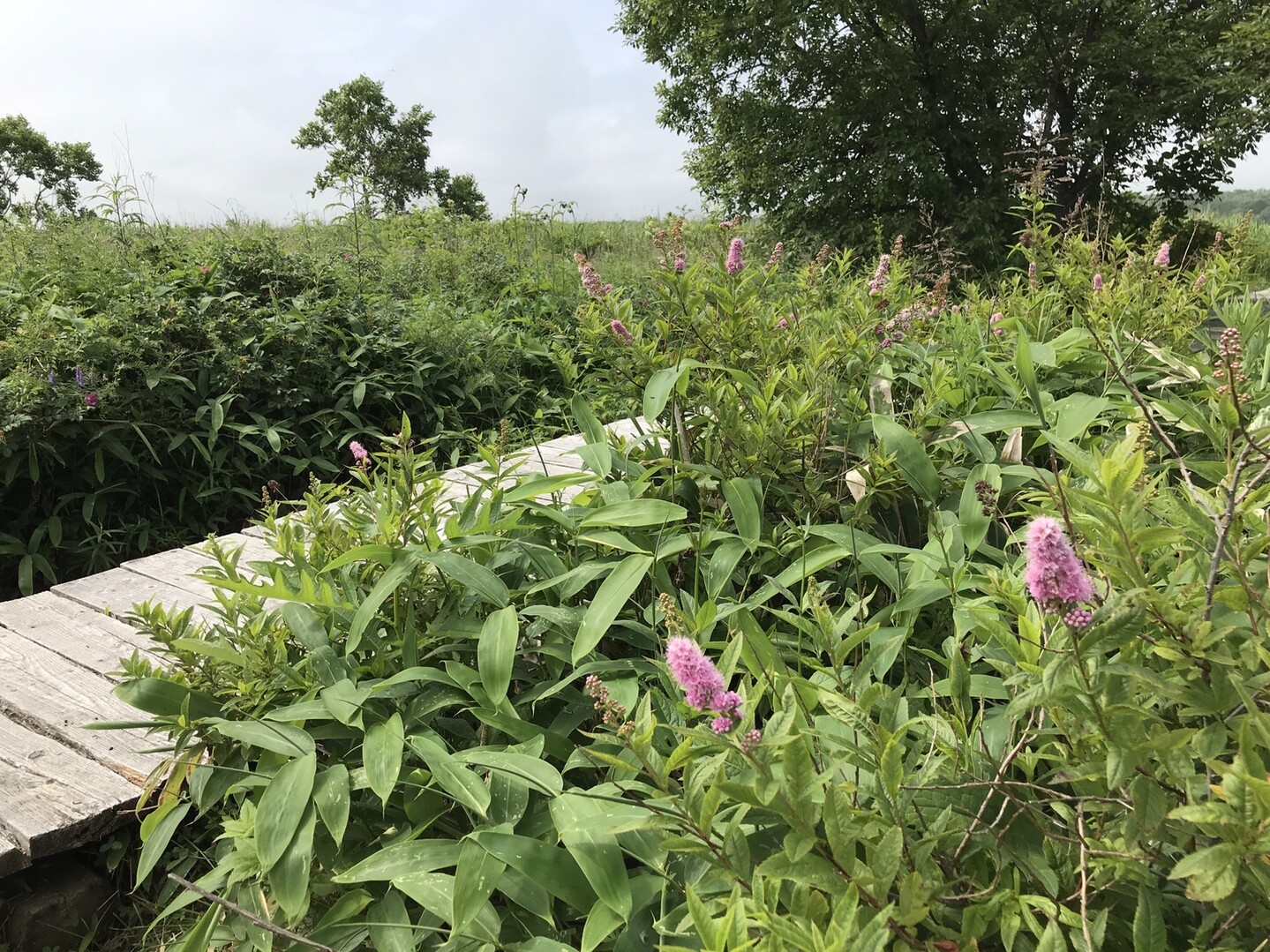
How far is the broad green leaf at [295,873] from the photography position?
1079mm

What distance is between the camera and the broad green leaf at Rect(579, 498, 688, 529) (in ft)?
4.59

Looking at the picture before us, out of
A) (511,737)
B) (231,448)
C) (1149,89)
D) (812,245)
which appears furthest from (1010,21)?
(511,737)

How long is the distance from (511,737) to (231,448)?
2.96 metres

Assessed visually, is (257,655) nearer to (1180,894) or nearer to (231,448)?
(1180,894)

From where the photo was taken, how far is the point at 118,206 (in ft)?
16.3

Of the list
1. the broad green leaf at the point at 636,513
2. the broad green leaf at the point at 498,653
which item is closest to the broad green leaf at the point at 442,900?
the broad green leaf at the point at 498,653

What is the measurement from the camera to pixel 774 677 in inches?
38.5

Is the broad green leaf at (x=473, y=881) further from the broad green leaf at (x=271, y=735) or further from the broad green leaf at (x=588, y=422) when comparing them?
the broad green leaf at (x=588, y=422)

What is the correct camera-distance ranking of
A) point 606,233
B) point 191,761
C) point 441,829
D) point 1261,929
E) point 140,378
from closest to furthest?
point 1261,929
point 441,829
point 191,761
point 140,378
point 606,233

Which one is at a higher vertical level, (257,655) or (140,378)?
(140,378)

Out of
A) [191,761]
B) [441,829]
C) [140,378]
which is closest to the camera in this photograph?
[441,829]

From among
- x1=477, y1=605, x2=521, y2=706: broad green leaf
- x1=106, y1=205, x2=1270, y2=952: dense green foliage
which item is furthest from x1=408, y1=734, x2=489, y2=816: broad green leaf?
x1=477, y1=605, x2=521, y2=706: broad green leaf

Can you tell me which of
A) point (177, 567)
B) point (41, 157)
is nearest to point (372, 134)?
point (41, 157)

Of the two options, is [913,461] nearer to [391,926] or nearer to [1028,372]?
[1028,372]
